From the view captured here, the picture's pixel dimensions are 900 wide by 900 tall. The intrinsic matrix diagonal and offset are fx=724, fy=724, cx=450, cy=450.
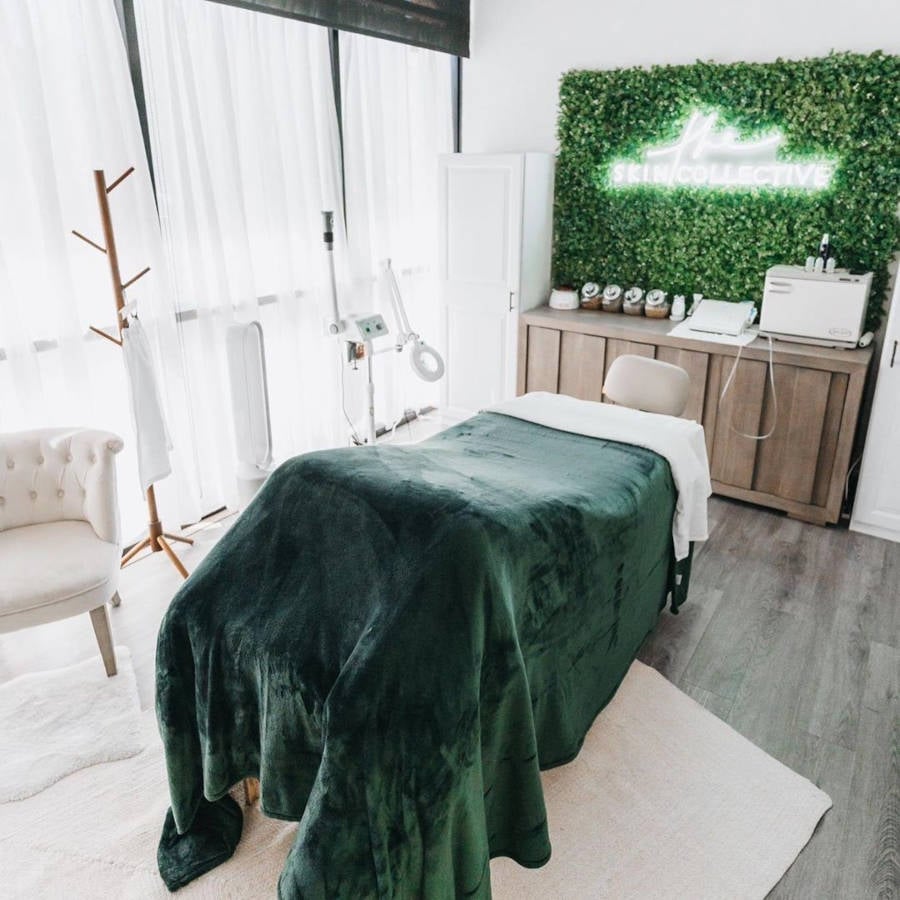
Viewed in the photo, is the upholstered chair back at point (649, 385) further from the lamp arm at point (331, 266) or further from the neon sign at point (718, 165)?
the neon sign at point (718, 165)

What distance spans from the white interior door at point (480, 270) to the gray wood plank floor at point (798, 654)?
170cm

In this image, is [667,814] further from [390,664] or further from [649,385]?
[649,385]

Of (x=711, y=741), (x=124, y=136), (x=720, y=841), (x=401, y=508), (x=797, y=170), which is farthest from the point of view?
(x=797, y=170)

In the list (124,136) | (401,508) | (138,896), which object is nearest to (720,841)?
(401,508)

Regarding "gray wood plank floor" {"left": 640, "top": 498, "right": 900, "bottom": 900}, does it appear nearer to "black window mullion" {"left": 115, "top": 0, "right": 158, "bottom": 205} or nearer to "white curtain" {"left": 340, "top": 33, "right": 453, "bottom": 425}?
"white curtain" {"left": 340, "top": 33, "right": 453, "bottom": 425}

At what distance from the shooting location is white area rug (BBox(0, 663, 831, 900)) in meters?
1.78

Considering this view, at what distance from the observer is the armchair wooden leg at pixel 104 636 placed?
2.39 meters

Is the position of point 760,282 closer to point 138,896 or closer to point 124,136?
point 124,136

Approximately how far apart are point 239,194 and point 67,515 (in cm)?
161

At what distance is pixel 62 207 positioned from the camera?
270 cm

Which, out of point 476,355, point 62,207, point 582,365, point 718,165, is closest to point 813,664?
point 582,365

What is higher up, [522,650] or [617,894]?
[522,650]

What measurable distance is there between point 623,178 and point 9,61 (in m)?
2.99

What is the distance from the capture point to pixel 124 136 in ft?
9.24
